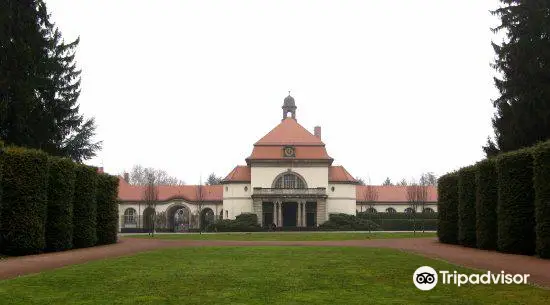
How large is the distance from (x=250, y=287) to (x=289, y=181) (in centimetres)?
6281

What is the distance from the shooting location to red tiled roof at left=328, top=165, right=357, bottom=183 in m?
76.8

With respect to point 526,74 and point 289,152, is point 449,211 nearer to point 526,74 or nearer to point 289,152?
point 526,74

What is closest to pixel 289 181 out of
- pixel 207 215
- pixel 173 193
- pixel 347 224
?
pixel 347 224

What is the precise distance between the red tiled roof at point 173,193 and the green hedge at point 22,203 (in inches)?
2277

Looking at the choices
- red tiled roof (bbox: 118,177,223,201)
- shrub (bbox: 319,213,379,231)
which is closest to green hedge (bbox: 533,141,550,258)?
shrub (bbox: 319,213,379,231)

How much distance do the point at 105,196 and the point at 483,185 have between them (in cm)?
2184

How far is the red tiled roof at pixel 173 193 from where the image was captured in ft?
275

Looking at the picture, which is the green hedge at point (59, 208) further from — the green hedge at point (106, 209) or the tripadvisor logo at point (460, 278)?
the tripadvisor logo at point (460, 278)

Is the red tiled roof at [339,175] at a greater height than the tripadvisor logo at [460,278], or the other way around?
the red tiled roof at [339,175]

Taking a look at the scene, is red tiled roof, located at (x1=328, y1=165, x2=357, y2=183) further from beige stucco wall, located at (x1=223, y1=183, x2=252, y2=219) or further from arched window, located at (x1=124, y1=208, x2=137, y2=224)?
arched window, located at (x1=124, y1=208, x2=137, y2=224)

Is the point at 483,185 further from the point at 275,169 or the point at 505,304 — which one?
the point at 275,169

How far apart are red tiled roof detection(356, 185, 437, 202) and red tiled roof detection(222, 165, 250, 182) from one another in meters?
19.6

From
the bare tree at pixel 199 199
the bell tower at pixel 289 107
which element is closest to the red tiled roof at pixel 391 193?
the bell tower at pixel 289 107

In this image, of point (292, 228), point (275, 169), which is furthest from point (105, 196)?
point (275, 169)
